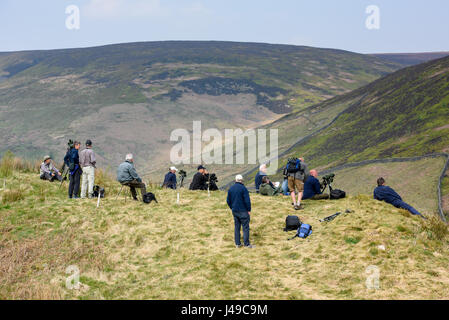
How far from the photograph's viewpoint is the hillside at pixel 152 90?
68938 millimetres

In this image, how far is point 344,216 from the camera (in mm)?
11750

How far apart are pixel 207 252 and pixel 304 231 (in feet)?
8.68

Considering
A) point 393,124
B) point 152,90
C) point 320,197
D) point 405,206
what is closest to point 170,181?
point 320,197

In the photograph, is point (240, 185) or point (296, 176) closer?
point (240, 185)

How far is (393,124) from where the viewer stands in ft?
122

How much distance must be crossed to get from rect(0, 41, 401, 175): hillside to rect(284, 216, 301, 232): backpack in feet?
149

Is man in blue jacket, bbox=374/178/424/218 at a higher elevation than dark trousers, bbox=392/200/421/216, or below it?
higher

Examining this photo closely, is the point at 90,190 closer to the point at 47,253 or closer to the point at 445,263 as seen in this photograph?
the point at 47,253

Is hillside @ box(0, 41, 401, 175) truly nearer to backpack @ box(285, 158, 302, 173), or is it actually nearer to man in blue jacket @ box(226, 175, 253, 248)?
backpack @ box(285, 158, 302, 173)

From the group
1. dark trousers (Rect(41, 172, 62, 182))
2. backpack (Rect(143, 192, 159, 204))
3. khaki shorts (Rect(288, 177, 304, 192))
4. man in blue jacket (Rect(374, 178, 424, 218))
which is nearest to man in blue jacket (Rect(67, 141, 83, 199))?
backpack (Rect(143, 192, 159, 204))

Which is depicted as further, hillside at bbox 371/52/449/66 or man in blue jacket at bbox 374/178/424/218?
hillside at bbox 371/52/449/66

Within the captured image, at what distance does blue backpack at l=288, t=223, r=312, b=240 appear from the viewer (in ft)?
36.8

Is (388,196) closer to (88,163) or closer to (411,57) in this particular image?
(88,163)
